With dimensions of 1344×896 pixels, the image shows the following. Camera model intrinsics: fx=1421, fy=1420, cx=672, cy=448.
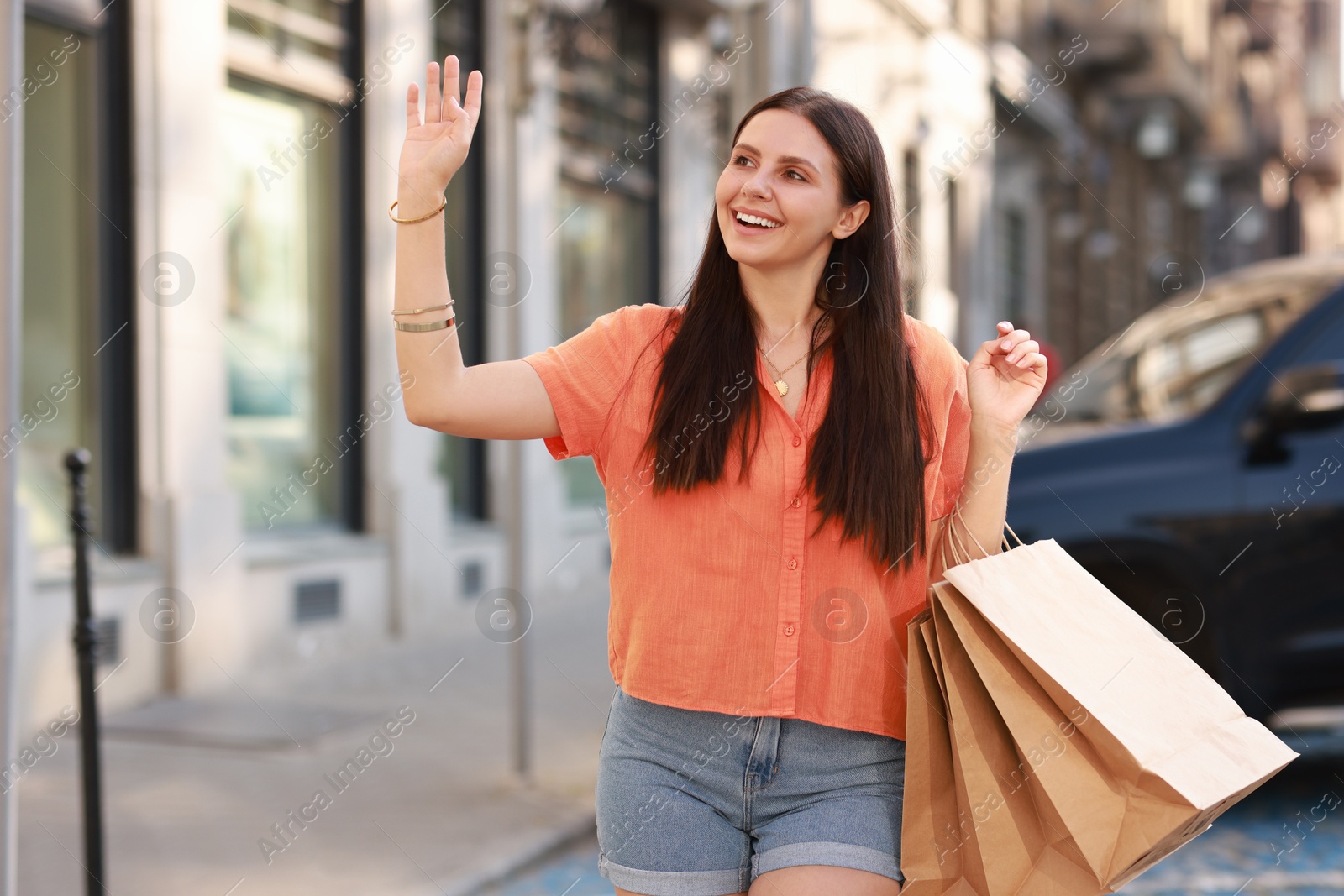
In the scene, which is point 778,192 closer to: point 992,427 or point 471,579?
point 992,427

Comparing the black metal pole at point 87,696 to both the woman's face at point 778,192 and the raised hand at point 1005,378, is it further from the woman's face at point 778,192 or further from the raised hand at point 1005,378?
the raised hand at point 1005,378

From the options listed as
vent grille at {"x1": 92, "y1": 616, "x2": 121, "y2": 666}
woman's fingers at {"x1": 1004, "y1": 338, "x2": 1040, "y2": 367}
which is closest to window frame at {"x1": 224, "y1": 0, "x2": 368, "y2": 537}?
vent grille at {"x1": 92, "y1": 616, "x2": 121, "y2": 666}

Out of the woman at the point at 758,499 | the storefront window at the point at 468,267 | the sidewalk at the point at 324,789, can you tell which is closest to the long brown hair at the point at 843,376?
the woman at the point at 758,499

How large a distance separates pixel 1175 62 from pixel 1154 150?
2.96 m

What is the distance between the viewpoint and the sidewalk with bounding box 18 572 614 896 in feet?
14.8

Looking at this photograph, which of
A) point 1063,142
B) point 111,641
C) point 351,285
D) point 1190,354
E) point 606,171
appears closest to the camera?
point 1190,354

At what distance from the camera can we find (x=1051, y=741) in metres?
1.94

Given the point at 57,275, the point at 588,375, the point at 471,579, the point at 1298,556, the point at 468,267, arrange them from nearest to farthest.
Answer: the point at 588,375 < the point at 1298,556 < the point at 57,275 < the point at 471,579 < the point at 468,267

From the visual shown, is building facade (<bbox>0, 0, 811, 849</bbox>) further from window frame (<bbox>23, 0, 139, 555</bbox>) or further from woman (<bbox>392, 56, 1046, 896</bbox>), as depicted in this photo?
woman (<bbox>392, 56, 1046, 896</bbox>)

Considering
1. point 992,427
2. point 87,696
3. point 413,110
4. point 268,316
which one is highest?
point 268,316

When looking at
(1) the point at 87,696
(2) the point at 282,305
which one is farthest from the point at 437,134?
(2) the point at 282,305

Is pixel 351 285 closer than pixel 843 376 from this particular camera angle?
No

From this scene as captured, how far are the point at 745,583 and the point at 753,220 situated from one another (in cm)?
56

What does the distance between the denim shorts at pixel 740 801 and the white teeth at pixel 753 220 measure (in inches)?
29.7
